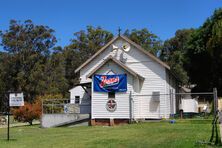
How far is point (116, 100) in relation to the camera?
29.3 metres

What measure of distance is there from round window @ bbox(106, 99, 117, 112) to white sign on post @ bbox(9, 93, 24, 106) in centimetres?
1110

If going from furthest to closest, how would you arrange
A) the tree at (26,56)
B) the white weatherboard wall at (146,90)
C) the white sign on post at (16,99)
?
the tree at (26,56)
the white weatherboard wall at (146,90)
the white sign on post at (16,99)

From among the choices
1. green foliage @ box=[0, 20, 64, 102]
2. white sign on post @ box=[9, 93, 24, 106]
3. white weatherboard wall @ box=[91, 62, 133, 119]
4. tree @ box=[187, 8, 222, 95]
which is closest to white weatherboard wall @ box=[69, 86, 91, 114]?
white weatherboard wall @ box=[91, 62, 133, 119]

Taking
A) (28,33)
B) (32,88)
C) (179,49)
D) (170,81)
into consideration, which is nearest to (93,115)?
(170,81)

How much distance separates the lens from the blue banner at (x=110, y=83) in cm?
2925

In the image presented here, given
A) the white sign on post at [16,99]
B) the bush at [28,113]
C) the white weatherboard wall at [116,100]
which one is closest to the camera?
the white sign on post at [16,99]

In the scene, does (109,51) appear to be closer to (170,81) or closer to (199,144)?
(170,81)

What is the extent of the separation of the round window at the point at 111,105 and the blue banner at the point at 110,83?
855mm

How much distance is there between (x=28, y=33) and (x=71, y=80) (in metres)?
12.5

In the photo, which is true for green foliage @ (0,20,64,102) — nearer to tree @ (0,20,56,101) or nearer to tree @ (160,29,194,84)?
tree @ (0,20,56,101)

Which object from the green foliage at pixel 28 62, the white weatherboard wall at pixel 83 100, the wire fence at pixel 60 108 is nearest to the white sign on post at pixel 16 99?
the wire fence at pixel 60 108

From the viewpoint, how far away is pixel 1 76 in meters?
67.9

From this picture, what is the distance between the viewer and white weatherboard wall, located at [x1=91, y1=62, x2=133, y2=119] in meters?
29.1

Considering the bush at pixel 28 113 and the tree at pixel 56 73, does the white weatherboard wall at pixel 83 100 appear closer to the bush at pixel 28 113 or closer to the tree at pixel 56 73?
the bush at pixel 28 113
